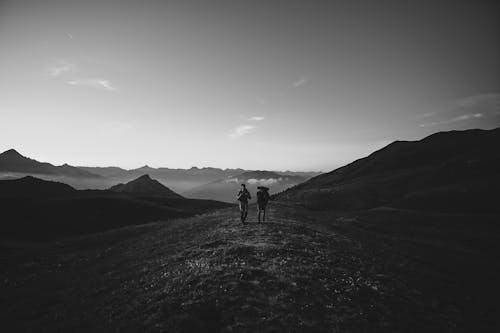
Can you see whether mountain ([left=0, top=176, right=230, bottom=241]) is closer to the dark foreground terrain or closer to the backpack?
the dark foreground terrain

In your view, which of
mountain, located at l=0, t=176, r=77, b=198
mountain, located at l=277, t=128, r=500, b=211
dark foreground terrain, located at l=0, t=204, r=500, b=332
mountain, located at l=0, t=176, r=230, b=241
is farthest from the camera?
mountain, located at l=0, t=176, r=77, b=198

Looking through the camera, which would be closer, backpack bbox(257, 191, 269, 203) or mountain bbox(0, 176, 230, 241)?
backpack bbox(257, 191, 269, 203)

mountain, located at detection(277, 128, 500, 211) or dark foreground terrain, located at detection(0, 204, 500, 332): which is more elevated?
mountain, located at detection(277, 128, 500, 211)

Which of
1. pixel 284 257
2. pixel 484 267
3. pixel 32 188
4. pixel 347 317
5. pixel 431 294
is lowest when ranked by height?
pixel 484 267

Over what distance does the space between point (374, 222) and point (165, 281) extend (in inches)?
2237

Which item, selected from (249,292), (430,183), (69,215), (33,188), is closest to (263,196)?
(249,292)

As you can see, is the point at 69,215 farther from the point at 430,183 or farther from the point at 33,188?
the point at 430,183

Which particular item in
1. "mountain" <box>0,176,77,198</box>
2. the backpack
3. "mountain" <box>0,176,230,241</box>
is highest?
"mountain" <box>0,176,77,198</box>

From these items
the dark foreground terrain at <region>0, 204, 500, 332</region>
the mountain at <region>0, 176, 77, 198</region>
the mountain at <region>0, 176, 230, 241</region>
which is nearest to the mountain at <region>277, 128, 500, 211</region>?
the mountain at <region>0, 176, 230, 241</region>

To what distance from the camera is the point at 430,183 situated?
383ft

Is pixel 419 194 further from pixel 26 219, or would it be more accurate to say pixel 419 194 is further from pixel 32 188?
pixel 32 188

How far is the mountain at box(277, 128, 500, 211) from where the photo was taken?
9544 cm

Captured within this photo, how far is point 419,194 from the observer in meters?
102

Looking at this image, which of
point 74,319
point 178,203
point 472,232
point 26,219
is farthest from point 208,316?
point 178,203
